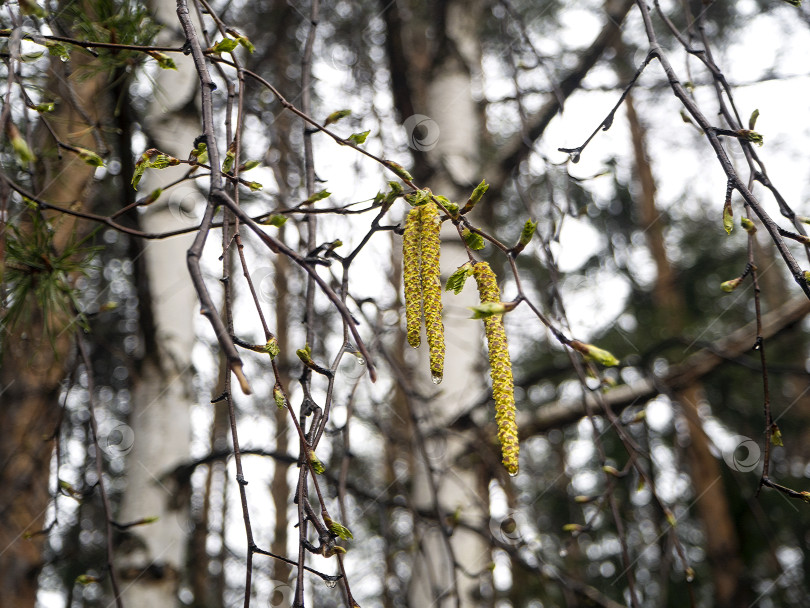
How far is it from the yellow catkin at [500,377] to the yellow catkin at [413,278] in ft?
0.35

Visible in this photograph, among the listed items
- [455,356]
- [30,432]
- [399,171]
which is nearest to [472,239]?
[399,171]

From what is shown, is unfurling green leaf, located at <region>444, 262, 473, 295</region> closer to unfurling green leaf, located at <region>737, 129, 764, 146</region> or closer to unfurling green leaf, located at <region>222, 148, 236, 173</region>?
unfurling green leaf, located at <region>222, 148, 236, 173</region>

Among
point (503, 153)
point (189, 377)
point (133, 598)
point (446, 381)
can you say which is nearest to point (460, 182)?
point (503, 153)

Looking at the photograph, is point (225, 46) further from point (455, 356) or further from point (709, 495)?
point (709, 495)

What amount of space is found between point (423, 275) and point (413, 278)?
44 millimetres

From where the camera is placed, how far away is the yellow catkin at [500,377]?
101 centimetres

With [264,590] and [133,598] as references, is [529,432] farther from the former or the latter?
[264,590]

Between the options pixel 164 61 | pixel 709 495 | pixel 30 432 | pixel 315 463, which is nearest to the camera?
pixel 315 463

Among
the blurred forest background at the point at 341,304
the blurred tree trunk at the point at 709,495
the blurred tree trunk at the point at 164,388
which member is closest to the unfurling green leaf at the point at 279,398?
the blurred forest background at the point at 341,304

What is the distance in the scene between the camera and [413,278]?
3.80ft

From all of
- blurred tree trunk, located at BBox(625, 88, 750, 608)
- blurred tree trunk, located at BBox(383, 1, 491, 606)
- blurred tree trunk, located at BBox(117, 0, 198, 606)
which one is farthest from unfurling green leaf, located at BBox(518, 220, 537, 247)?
blurred tree trunk, located at BBox(625, 88, 750, 608)

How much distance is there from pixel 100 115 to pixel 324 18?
1.72 meters

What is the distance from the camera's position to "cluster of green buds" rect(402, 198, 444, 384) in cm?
107

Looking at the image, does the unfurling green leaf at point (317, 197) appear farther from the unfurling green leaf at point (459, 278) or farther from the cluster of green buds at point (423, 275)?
the unfurling green leaf at point (459, 278)
